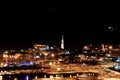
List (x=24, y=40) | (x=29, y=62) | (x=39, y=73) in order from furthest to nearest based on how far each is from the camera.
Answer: (x=29, y=62), (x=39, y=73), (x=24, y=40)

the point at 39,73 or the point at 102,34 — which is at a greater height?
the point at 102,34

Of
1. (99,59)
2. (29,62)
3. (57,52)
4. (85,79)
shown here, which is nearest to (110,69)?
(85,79)

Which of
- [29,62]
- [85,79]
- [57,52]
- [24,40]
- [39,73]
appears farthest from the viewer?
[57,52]

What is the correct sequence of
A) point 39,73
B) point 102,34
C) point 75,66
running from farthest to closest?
1. point 75,66
2. point 39,73
3. point 102,34

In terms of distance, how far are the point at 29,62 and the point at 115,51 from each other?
14.1m

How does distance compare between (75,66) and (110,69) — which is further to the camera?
(75,66)

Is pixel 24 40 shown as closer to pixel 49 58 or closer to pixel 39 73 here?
pixel 39 73

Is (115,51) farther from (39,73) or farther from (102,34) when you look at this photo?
(102,34)

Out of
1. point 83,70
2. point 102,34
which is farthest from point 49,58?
point 102,34

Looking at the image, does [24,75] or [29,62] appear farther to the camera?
[29,62]

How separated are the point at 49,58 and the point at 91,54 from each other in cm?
757

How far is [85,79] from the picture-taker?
44312mm

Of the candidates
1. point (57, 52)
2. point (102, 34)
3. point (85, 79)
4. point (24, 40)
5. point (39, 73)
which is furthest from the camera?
point (57, 52)

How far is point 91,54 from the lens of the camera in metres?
64.7
